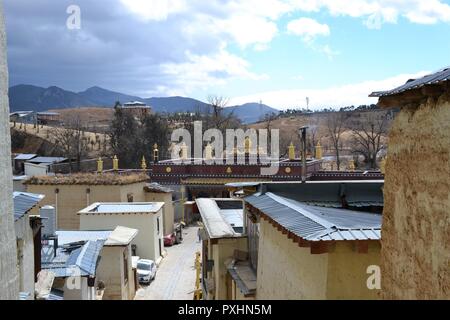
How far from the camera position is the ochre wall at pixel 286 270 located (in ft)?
20.2

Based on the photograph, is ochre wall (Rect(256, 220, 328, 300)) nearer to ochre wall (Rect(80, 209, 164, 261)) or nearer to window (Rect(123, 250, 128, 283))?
window (Rect(123, 250, 128, 283))

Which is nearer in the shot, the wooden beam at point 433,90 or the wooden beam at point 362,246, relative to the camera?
the wooden beam at point 433,90

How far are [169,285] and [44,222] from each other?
690 centimetres

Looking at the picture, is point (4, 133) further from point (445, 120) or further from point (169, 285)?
point (169, 285)

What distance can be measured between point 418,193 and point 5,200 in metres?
4.22

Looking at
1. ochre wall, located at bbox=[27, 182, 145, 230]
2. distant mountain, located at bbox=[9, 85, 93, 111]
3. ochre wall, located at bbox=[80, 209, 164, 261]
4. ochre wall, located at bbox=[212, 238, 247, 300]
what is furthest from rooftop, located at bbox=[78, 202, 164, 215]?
distant mountain, located at bbox=[9, 85, 93, 111]

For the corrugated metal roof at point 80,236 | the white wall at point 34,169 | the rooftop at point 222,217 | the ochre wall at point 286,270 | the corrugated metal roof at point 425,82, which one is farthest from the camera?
the white wall at point 34,169

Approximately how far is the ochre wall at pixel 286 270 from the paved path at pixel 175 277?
31.0ft

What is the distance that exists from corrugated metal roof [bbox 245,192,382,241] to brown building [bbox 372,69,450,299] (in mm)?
569

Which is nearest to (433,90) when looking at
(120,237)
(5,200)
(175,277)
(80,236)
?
(5,200)

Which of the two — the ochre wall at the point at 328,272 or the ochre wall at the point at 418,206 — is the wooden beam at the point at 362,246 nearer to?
the ochre wall at the point at 328,272

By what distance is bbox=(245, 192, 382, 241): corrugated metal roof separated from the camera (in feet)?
19.7

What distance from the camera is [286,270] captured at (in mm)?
7379

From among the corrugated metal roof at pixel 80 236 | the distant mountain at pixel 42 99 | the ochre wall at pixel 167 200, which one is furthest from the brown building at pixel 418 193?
the distant mountain at pixel 42 99
